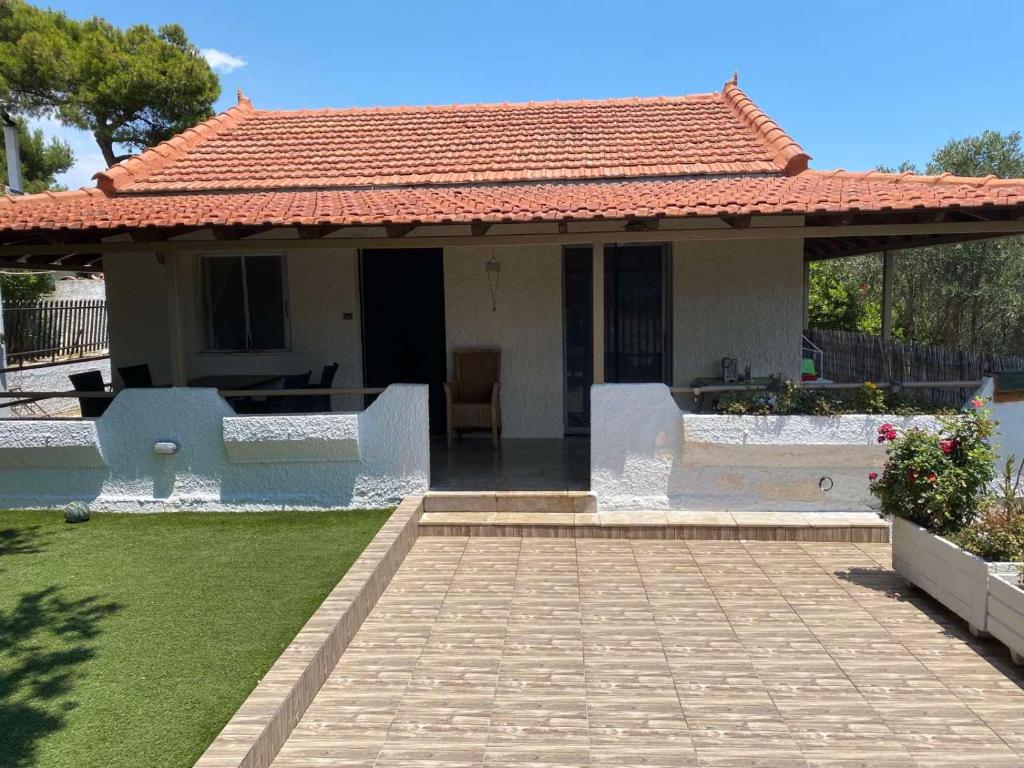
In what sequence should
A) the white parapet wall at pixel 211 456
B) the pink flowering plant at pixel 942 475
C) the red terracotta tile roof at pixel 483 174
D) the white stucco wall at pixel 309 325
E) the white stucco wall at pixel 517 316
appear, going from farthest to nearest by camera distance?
the white stucco wall at pixel 309 325 < the white stucco wall at pixel 517 316 < the white parapet wall at pixel 211 456 < the red terracotta tile roof at pixel 483 174 < the pink flowering plant at pixel 942 475

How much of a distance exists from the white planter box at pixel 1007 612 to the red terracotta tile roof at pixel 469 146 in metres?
5.52

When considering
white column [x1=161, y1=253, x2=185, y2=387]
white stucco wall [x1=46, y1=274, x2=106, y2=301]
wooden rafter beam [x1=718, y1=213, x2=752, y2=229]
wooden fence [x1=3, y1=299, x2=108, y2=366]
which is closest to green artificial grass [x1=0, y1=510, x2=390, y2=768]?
white column [x1=161, y1=253, x2=185, y2=387]

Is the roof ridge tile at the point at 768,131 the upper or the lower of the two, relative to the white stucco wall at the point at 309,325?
upper

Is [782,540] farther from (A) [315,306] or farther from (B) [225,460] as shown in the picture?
(A) [315,306]

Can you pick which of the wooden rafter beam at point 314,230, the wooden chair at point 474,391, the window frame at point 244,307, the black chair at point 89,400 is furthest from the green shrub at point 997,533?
the black chair at point 89,400

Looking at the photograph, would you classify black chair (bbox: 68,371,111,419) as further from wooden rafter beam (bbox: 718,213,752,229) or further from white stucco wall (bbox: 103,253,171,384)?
wooden rafter beam (bbox: 718,213,752,229)

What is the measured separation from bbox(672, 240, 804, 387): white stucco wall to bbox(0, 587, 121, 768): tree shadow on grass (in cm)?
679

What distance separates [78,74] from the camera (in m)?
20.0

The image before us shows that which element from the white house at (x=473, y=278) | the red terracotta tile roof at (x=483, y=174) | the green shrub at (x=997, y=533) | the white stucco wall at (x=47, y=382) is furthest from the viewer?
the white stucco wall at (x=47, y=382)

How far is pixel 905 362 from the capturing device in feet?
30.7

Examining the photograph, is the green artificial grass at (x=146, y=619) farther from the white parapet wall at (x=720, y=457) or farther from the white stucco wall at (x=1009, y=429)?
the white stucco wall at (x=1009, y=429)

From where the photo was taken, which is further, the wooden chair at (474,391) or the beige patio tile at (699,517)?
the wooden chair at (474,391)

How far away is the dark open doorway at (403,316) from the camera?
31.7 ft

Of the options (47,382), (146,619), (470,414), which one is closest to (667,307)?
(470,414)
